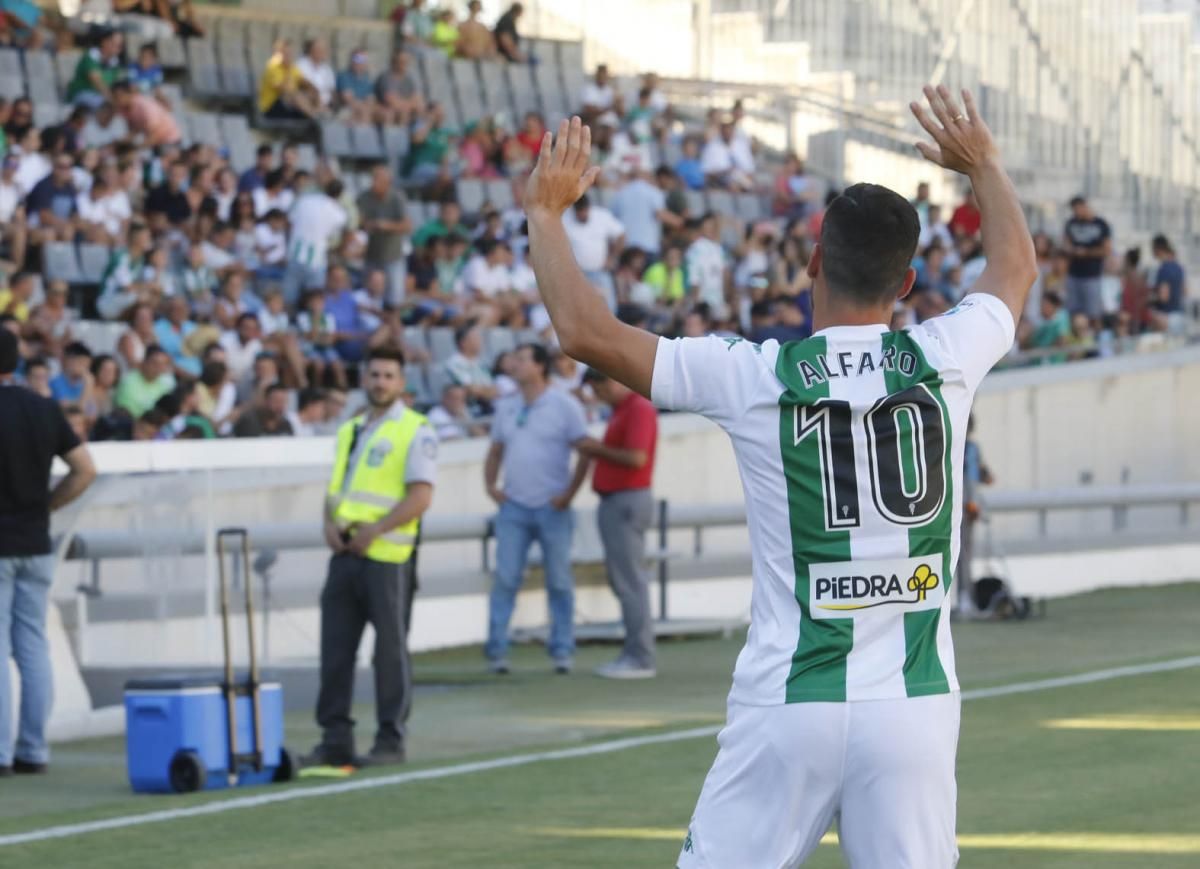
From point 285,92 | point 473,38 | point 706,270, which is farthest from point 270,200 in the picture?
point 473,38

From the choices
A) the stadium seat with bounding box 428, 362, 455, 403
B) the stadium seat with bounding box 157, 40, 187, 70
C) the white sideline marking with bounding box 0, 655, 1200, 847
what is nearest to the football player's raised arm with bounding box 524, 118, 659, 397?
the white sideline marking with bounding box 0, 655, 1200, 847

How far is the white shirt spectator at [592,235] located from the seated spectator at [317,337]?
3.43 meters

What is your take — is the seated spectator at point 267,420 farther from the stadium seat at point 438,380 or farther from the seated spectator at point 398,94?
the seated spectator at point 398,94

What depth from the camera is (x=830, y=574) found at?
4570 mm

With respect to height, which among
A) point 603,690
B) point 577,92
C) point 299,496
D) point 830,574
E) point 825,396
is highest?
point 577,92

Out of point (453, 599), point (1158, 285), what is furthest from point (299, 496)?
point (1158, 285)

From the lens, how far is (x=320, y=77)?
24.7m

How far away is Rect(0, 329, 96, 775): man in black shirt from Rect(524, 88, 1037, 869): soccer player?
22.6 ft

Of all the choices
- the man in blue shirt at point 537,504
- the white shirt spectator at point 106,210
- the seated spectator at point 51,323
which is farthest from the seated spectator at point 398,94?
the man in blue shirt at point 537,504

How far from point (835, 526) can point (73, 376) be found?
13.2 metres

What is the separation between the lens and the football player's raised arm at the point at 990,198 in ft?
16.2

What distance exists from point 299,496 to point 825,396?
11670 millimetres

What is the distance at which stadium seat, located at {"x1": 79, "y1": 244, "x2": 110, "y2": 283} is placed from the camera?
19.4 metres

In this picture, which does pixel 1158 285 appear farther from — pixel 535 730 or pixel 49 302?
pixel 535 730
